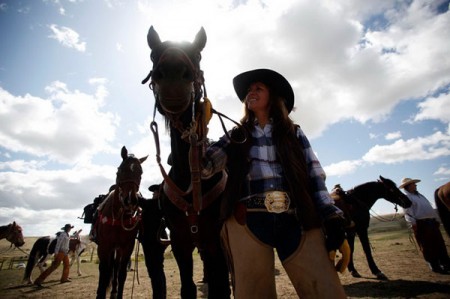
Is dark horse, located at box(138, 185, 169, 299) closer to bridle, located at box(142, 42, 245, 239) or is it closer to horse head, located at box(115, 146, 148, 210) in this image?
horse head, located at box(115, 146, 148, 210)

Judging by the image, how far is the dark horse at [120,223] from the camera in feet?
18.2

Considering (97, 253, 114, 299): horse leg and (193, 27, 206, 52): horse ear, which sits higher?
(193, 27, 206, 52): horse ear

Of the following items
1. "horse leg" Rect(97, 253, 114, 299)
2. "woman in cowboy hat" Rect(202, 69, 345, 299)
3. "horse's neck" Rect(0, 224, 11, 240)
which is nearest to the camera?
"woman in cowboy hat" Rect(202, 69, 345, 299)

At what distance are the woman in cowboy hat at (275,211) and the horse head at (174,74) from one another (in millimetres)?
517

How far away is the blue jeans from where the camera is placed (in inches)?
78.5

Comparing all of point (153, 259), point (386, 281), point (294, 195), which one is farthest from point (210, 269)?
point (386, 281)

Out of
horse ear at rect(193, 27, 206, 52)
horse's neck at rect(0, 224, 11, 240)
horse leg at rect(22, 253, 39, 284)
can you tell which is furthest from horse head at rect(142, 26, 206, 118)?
horse's neck at rect(0, 224, 11, 240)

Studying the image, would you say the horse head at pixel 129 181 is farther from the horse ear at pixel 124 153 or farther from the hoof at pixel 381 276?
the hoof at pixel 381 276

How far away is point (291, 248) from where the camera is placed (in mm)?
1968

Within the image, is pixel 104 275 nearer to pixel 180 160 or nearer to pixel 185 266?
pixel 185 266

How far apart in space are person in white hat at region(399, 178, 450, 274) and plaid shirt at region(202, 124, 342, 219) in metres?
8.37

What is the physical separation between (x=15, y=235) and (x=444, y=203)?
22054 mm

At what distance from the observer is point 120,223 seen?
5.81 meters

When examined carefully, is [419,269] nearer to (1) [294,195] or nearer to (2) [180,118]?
(1) [294,195]
